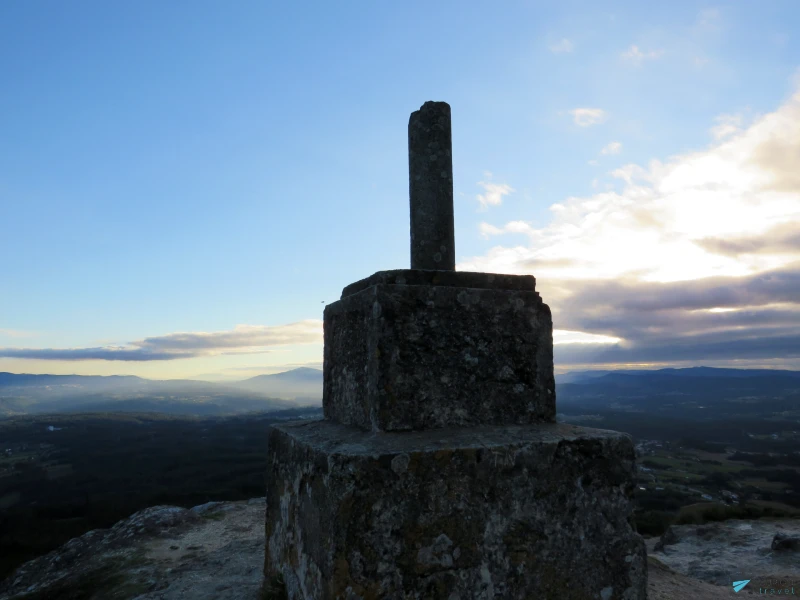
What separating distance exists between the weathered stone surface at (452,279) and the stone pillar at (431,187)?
0.58 meters

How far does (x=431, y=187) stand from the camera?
3.76 metres

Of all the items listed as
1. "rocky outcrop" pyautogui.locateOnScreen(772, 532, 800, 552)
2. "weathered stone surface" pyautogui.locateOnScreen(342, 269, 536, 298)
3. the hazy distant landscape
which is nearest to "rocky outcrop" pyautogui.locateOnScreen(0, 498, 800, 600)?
"rocky outcrop" pyautogui.locateOnScreen(772, 532, 800, 552)

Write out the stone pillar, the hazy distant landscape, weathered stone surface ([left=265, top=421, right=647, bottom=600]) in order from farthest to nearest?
the hazy distant landscape
the stone pillar
weathered stone surface ([left=265, top=421, right=647, bottom=600])

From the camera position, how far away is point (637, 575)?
2.78 meters

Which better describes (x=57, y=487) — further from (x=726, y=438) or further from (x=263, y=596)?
(x=726, y=438)

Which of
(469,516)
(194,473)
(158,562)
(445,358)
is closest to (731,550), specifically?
(469,516)

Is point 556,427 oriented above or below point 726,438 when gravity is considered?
above

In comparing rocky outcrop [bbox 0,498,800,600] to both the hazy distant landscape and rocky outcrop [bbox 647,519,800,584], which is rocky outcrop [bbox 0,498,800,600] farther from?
the hazy distant landscape

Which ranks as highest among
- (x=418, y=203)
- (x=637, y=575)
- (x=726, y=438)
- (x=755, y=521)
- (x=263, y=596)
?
(x=418, y=203)

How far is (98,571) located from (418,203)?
6.14m

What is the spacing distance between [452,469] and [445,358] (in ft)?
→ 2.07

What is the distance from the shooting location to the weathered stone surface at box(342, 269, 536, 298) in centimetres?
294

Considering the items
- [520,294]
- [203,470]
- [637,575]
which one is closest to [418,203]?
[520,294]

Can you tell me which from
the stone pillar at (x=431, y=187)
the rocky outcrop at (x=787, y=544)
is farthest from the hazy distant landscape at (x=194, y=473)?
the stone pillar at (x=431, y=187)
